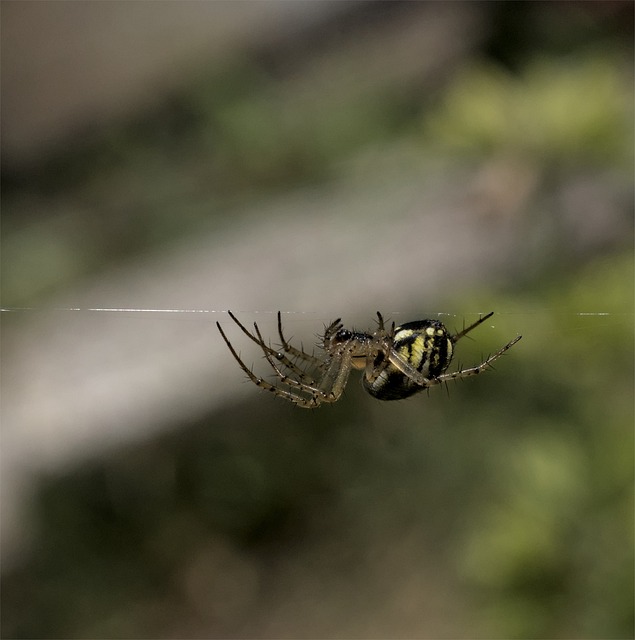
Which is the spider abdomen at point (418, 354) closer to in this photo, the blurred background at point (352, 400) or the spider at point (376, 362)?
the spider at point (376, 362)

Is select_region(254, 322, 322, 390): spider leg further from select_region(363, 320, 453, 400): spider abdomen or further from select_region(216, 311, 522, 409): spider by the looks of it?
select_region(363, 320, 453, 400): spider abdomen

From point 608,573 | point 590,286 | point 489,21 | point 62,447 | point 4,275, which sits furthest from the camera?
point 489,21

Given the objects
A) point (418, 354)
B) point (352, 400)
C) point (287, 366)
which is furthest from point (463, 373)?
point (352, 400)

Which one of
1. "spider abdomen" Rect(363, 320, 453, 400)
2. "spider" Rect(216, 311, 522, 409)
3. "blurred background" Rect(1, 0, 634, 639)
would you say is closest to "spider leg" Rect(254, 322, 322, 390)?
"spider" Rect(216, 311, 522, 409)

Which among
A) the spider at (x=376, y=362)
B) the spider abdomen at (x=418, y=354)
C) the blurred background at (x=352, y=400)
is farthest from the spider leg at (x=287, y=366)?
the blurred background at (x=352, y=400)

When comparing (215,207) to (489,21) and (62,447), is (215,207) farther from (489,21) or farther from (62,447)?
(489,21)

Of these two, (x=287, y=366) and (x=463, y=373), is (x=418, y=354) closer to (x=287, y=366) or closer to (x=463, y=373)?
(x=463, y=373)

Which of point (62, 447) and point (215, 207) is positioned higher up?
point (215, 207)

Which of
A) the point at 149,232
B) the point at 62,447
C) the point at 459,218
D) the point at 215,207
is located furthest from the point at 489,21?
the point at 62,447
